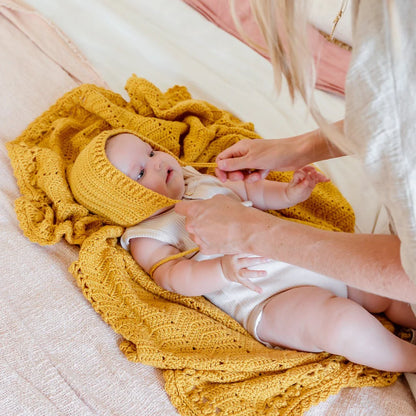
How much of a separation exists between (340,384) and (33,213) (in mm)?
783

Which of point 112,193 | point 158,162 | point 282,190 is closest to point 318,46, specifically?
point 282,190

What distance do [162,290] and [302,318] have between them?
0.34 metres

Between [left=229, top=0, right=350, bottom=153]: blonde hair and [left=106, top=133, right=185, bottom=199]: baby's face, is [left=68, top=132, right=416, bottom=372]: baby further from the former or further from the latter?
[left=229, top=0, right=350, bottom=153]: blonde hair

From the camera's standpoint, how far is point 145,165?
47.4 inches

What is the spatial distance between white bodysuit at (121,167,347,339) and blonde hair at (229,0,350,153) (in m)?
0.53

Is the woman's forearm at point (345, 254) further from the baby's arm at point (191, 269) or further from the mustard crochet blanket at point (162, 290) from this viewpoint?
the mustard crochet blanket at point (162, 290)

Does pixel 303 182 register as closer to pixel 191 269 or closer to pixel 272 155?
pixel 272 155

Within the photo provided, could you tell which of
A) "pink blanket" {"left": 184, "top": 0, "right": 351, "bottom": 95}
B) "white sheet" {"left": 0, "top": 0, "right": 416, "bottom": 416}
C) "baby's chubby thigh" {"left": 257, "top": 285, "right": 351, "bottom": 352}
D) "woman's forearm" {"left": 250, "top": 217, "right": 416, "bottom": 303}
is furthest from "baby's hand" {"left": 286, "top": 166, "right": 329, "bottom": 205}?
"pink blanket" {"left": 184, "top": 0, "right": 351, "bottom": 95}

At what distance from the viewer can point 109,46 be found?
1655mm

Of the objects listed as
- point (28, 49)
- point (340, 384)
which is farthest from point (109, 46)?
point (340, 384)

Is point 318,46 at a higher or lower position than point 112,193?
higher

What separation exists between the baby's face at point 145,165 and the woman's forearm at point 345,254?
18.8 inches

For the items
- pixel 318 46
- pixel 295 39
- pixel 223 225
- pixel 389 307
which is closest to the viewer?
pixel 295 39

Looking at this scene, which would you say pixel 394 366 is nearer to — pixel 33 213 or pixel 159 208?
pixel 159 208
